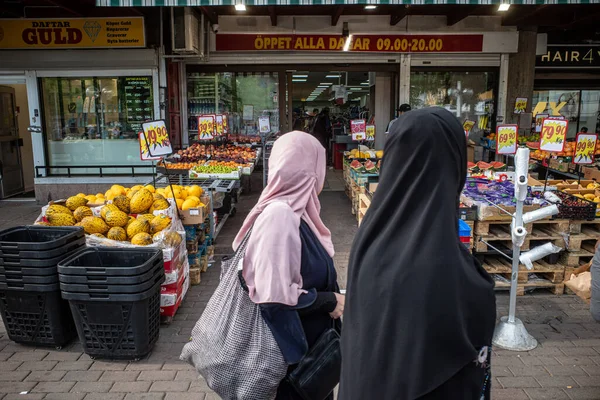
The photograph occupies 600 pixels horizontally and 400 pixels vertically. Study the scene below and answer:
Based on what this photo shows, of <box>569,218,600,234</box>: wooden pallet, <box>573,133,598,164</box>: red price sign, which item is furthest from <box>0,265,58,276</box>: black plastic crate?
<box>573,133,598,164</box>: red price sign

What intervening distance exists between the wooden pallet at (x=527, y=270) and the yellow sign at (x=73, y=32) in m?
8.25

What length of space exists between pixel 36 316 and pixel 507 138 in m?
6.43

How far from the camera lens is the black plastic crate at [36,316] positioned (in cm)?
428

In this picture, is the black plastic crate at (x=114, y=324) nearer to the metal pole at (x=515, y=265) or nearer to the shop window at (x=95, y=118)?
the metal pole at (x=515, y=265)

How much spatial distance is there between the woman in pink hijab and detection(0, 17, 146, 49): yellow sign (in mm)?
9011

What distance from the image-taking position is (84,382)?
3865mm

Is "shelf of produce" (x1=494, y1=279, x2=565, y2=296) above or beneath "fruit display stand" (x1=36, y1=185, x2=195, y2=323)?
beneath

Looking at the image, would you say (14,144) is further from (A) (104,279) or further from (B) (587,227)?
(B) (587,227)

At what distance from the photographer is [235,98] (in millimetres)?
12719

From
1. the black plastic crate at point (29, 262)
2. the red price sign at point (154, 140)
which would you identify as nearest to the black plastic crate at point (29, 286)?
the black plastic crate at point (29, 262)

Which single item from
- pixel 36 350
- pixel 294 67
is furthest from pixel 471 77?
pixel 36 350

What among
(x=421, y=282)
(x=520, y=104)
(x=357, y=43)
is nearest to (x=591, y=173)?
(x=520, y=104)

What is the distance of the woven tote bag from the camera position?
2287 millimetres

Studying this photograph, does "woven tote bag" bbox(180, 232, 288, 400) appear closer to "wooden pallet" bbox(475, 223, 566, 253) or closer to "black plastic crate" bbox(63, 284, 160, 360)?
"black plastic crate" bbox(63, 284, 160, 360)
